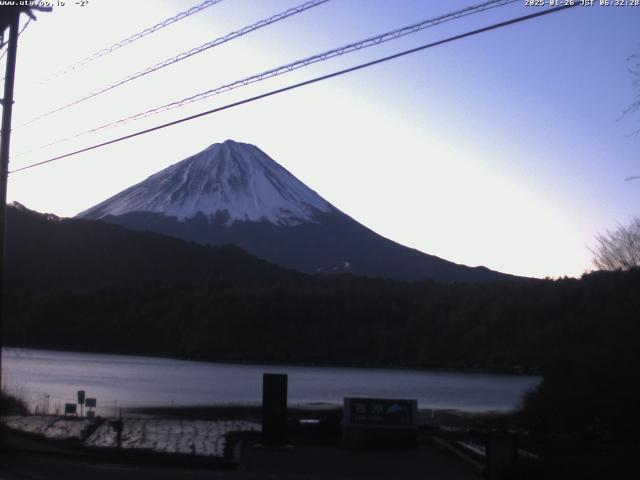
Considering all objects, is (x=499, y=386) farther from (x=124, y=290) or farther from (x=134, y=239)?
(x=134, y=239)

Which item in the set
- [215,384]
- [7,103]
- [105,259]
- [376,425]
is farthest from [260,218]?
[7,103]

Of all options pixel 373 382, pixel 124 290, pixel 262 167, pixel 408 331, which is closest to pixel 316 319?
pixel 408 331

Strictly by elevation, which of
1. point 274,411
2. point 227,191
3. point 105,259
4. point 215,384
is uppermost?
point 227,191

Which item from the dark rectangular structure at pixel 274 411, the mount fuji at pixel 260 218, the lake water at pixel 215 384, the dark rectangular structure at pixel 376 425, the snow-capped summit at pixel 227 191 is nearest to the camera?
the dark rectangular structure at pixel 274 411

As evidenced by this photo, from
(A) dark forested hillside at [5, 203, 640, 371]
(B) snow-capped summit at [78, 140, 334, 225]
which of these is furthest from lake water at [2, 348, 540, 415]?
(B) snow-capped summit at [78, 140, 334, 225]

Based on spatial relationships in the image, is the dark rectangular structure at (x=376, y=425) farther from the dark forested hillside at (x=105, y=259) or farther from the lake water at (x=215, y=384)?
the dark forested hillside at (x=105, y=259)

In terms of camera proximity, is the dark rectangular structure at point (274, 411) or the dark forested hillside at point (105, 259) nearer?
the dark rectangular structure at point (274, 411)

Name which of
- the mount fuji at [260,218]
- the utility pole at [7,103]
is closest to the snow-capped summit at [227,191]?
the mount fuji at [260,218]

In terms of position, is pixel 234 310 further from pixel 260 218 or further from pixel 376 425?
pixel 260 218

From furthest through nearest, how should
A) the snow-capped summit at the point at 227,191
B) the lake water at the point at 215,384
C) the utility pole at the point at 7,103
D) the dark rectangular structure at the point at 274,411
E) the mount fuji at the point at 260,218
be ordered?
the snow-capped summit at the point at 227,191
the mount fuji at the point at 260,218
the lake water at the point at 215,384
the dark rectangular structure at the point at 274,411
the utility pole at the point at 7,103
